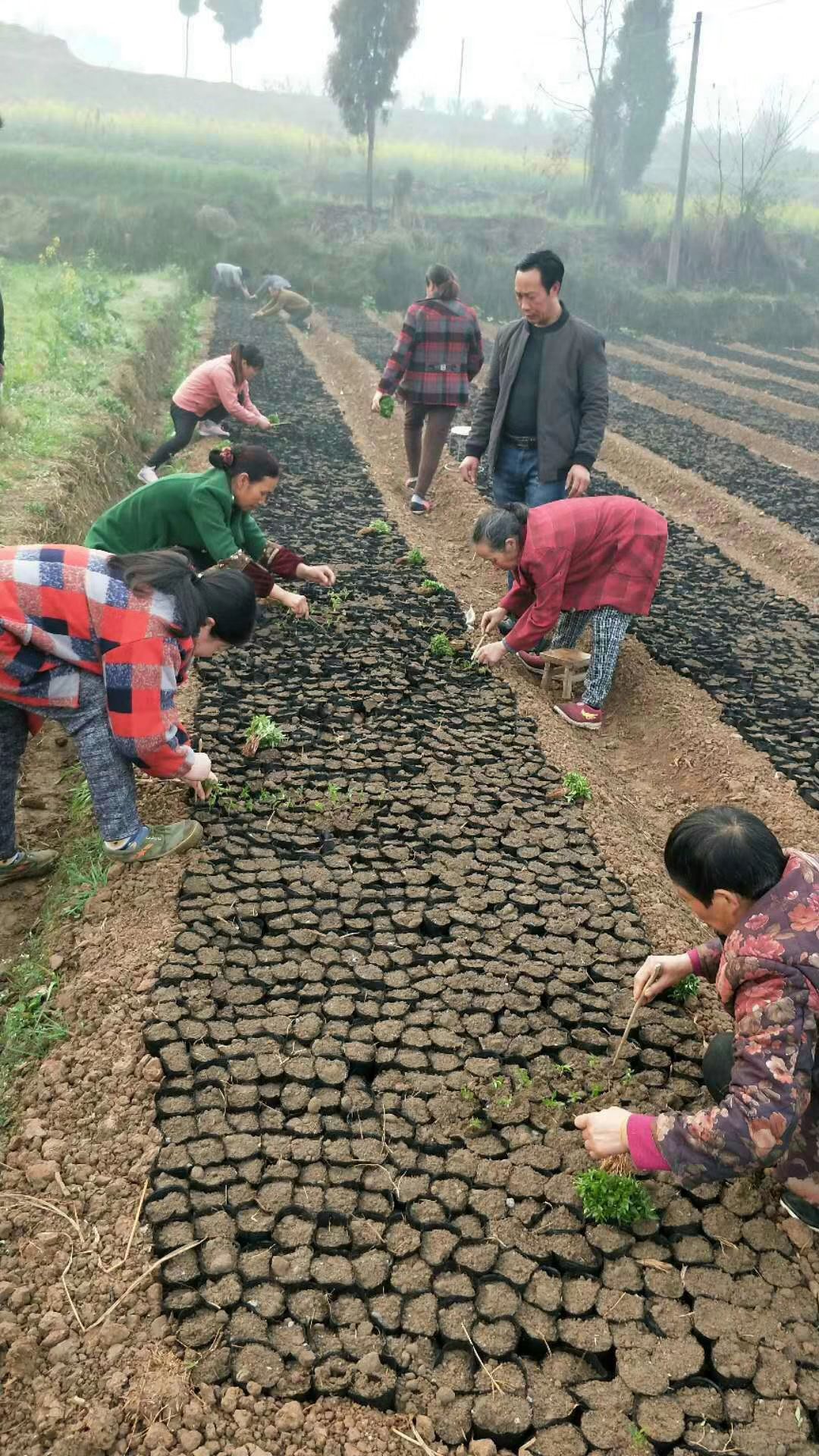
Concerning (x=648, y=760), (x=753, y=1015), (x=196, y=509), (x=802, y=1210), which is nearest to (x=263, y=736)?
(x=196, y=509)

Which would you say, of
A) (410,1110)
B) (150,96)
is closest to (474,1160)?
Answer: (410,1110)

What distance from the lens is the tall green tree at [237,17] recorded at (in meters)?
60.0

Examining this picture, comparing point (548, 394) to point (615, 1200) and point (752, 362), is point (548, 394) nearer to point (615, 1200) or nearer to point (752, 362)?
point (615, 1200)

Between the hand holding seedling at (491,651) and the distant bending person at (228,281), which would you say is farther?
the distant bending person at (228,281)

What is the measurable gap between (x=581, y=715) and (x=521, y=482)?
1513mm

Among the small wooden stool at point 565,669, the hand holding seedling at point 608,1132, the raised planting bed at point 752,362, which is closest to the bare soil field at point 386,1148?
the hand holding seedling at point 608,1132

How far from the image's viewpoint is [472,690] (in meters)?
5.19

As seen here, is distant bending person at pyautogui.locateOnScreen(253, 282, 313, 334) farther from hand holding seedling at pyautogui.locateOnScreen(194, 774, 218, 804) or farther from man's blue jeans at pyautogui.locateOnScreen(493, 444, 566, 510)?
hand holding seedling at pyautogui.locateOnScreen(194, 774, 218, 804)

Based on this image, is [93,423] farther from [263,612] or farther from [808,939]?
[808,939]

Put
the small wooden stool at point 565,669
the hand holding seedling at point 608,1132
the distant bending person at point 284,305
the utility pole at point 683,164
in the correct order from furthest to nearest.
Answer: the utility pole at point 683,164 → the distant bending person at point 284,305 → the small wooden stool at point 565,669 → the hand holding seedling at point 608,1132

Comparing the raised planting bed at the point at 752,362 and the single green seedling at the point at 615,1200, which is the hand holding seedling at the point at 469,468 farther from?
the raised planting bed at the point at 752,362

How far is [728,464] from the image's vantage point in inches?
424

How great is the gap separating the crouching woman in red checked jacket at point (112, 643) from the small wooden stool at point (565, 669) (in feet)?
8.01

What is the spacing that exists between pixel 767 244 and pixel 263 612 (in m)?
30.9
